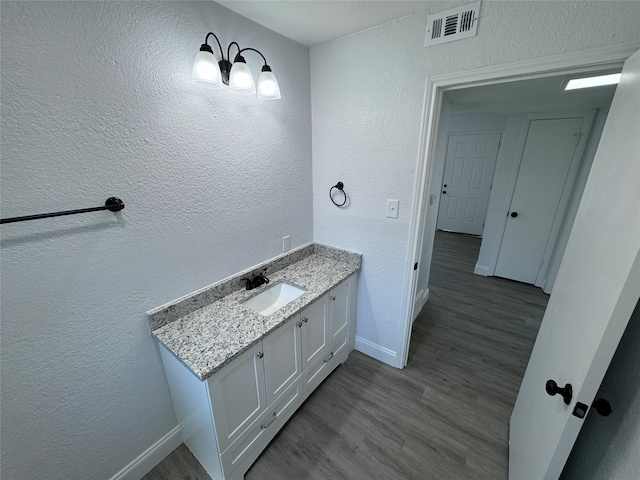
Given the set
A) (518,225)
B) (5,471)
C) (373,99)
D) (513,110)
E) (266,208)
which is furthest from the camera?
(518,225)

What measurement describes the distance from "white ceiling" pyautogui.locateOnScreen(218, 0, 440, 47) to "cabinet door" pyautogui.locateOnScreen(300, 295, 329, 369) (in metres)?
1.58

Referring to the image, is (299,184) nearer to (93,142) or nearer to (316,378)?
(93,142)

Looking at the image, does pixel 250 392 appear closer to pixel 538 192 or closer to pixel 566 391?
pixel 566 391

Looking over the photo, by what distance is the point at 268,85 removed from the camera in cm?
129

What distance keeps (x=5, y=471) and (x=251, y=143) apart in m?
1.73

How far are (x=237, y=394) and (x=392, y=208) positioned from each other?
4.55 ft

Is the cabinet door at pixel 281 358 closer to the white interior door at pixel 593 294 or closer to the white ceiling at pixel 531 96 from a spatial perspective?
the white interior door at pixel 593 294

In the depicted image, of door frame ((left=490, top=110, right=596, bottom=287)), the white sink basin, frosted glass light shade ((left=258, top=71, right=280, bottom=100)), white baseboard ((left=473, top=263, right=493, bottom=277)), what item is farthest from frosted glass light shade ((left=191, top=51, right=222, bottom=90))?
white baseboard ((left=473, top=263, right=493, bottom=277))

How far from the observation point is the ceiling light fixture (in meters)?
1.70

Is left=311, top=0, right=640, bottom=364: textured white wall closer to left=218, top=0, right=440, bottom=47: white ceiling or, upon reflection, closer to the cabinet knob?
left=218, top=0, right=440, bottom=47: white ceiling

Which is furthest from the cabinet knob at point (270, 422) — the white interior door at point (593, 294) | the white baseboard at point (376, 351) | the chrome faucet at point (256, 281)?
the white interior door at point (593, 294)

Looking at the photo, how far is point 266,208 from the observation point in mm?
1718

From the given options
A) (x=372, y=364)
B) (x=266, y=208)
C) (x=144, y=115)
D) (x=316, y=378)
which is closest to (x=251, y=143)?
(x=266, y=208)

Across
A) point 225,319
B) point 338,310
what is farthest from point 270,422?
point 338,310
